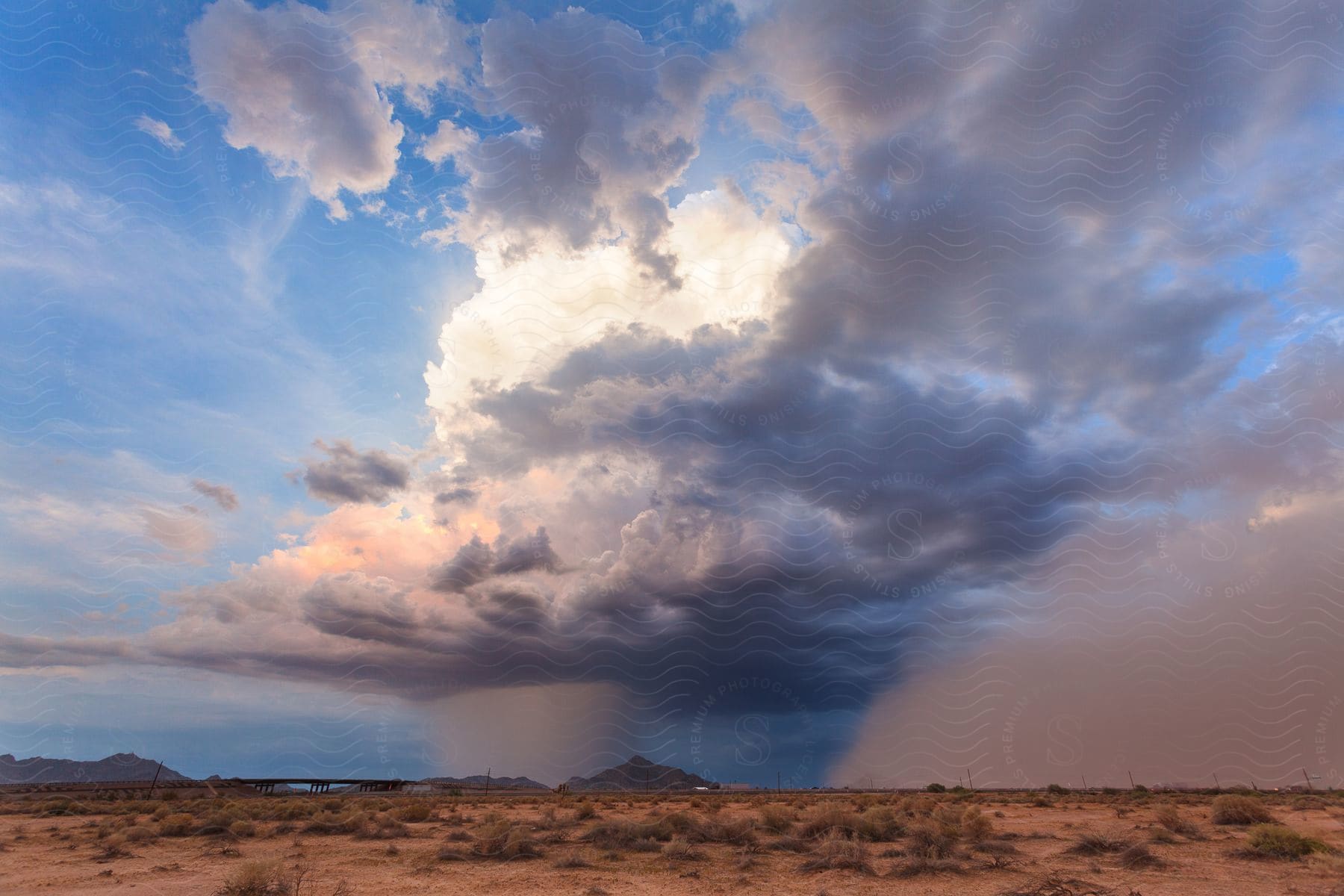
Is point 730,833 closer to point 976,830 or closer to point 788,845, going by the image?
point 788,845

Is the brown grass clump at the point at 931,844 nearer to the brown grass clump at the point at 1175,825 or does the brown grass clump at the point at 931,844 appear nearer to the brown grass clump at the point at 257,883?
the brown grass clump at the point at 1175,825

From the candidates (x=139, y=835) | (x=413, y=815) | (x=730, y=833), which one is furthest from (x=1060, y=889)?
(x=413, y=815)

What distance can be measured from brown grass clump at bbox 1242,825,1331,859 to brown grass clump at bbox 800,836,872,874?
13.6 metres

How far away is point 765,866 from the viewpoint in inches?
822

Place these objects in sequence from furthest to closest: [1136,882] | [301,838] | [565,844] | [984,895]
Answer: [301,838] → [565,844] → [1136,882] → [984,895]

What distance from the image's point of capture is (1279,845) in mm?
21844

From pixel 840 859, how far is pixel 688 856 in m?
5.30

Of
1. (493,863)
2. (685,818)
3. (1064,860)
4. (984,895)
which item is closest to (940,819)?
(1064,860)

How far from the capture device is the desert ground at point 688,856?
1766cm

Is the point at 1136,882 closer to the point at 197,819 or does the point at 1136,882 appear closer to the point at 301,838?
the point at 301,838

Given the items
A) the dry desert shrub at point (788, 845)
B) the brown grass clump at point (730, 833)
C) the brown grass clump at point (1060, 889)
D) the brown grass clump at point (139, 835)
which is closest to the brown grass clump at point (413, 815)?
the brown grass clump at point (139, 835)

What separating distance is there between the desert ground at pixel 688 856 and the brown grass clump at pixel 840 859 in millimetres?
61

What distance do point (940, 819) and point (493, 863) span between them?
2037 cm

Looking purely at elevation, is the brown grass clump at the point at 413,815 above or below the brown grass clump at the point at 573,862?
below
